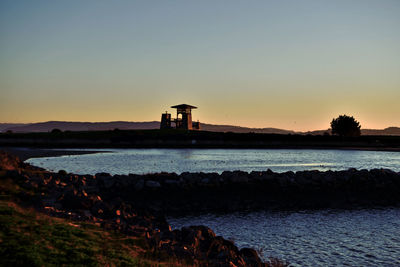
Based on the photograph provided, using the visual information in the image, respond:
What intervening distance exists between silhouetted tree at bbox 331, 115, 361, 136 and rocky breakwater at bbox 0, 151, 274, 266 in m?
112

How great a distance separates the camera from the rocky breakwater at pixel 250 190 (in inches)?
797

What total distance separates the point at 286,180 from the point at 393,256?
11.4 meters

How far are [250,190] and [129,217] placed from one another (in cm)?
1019

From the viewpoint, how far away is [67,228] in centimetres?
1000

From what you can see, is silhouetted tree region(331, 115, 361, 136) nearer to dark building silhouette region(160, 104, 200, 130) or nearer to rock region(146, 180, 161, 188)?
dark building silhouette region(160, 104, 200, 130)

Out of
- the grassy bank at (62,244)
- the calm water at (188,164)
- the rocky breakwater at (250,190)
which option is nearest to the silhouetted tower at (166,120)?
the calm water at (188,164)

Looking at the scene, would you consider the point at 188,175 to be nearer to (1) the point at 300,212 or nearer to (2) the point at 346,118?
(1) the point at 300,212

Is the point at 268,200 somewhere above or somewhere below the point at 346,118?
below

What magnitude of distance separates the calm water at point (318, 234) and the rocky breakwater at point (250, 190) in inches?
75.5

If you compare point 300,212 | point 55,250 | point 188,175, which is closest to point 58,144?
point 188,175

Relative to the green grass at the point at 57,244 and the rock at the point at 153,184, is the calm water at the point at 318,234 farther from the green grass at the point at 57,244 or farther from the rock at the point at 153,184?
the green grass at the point at 57,244

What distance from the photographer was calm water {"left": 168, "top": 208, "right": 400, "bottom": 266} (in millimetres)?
12000

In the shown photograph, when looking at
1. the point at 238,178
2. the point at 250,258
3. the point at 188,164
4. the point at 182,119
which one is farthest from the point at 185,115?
the point at 250,258

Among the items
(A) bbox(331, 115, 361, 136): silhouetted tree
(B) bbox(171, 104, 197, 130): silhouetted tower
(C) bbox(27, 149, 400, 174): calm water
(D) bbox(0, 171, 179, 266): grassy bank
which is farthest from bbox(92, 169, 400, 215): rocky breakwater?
(A) bbox(331, 115, 361, 136): silhouetted tree
